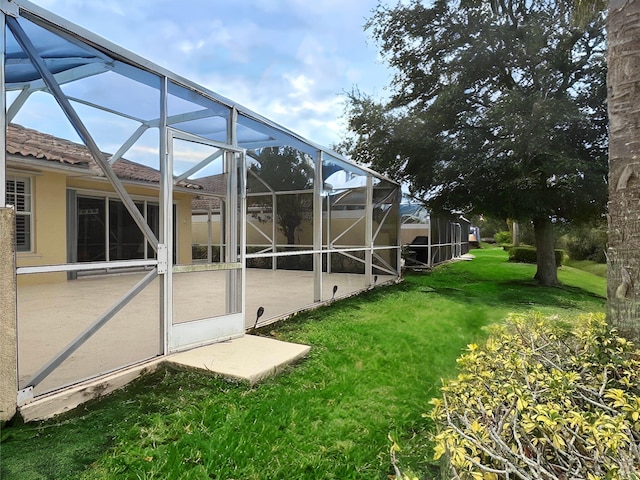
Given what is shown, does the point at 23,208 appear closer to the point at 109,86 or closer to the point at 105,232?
the point at 105,232

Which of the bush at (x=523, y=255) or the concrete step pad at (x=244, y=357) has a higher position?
the bush at (x=523, y=255)

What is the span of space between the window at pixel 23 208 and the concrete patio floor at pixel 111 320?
39.6 inches

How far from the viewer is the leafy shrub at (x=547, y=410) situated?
1.44 metres

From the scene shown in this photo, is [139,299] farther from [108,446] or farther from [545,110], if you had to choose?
[545,110]

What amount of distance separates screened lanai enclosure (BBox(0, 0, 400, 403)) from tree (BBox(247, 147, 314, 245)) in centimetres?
3

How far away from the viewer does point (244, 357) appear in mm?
3838

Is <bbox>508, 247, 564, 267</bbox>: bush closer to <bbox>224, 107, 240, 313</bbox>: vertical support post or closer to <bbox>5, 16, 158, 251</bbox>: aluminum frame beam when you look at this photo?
<bbox>224, 107, 240, 313</bbox>: vertical support post

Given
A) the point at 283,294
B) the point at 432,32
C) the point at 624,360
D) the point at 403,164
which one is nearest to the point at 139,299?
the point at 283,294

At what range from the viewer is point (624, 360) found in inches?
83.7

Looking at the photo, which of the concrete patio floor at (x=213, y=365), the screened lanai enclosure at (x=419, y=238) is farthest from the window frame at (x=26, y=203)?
the screened lanai enclosure at (x=419, y=238)

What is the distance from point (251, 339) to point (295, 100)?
10.7 m

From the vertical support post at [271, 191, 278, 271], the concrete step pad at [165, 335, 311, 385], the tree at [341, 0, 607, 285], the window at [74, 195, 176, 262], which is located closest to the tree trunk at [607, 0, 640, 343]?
the concrete step pad at [165, 335, 311, 385]

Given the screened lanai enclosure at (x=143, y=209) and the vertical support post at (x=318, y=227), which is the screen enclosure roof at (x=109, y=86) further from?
the vertical support post at (x=318, y=227)

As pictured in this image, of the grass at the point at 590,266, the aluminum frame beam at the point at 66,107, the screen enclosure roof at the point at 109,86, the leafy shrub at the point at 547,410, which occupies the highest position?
the screen enclosure roof at the point at 109,86
